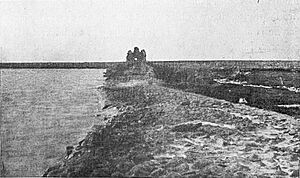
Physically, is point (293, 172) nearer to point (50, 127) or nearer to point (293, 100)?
point (50, 127)

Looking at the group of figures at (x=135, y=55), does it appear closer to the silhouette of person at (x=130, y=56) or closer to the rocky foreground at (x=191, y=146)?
the silhouette of person at (x=130, y=56)

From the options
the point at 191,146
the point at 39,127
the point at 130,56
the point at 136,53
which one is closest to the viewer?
the point at 191,146

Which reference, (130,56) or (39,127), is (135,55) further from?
(39,127)

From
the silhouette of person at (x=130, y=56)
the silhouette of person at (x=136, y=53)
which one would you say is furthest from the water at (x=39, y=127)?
the silhouette of person at (x=130, y=56)

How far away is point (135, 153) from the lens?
8688 millimetres

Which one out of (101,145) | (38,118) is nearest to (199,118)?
(101,145)

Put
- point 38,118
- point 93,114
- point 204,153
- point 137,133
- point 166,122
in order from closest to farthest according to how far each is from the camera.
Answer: point 204,153, point 137,133, point 166,122, point 38,118, point 93,114

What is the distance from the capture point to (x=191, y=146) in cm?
910

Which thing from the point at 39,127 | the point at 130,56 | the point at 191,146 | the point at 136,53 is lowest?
the point at 39,127

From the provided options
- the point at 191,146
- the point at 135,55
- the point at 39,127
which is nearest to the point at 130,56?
the point at 135,55

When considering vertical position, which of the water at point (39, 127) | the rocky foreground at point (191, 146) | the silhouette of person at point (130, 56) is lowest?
the water at point (39, 127)

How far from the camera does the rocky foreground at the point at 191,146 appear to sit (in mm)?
7562

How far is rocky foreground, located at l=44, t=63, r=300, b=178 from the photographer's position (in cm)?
756

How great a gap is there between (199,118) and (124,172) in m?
5.10
